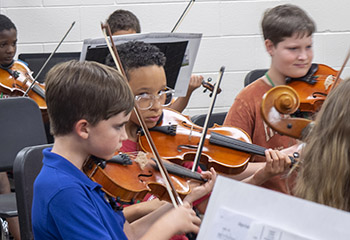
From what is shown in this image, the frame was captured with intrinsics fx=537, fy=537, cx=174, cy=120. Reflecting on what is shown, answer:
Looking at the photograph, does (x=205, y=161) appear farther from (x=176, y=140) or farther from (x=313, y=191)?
(x=313, y=191)

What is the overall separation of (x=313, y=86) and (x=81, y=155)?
0.89m

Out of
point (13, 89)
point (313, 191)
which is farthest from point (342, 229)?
point (13, 89)

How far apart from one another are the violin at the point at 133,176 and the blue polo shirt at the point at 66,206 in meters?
0.10

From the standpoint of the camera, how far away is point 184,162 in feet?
5.34

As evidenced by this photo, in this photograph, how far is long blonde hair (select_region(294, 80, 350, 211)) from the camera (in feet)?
2.77

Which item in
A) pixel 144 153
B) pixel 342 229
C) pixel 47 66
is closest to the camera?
pixel 342 229

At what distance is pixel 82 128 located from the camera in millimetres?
1150

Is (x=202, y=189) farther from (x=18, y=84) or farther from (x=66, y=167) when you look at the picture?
(x=18, y=84)

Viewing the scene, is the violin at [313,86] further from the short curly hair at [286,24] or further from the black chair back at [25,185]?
the black chair back at [25,185]

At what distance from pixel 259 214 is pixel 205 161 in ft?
3.32

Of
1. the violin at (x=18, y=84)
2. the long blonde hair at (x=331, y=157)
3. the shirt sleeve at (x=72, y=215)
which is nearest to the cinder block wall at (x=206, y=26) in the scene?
the violin at (x=18, y=84)

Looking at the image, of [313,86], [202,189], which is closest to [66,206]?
[202,189]

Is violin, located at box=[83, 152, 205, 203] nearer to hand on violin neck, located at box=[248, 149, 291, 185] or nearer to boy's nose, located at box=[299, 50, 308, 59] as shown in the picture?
hand on violin neck, located at box=[248, 149, 291, 185]

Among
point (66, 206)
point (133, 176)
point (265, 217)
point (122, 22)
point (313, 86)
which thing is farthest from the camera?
point (122, 22)
